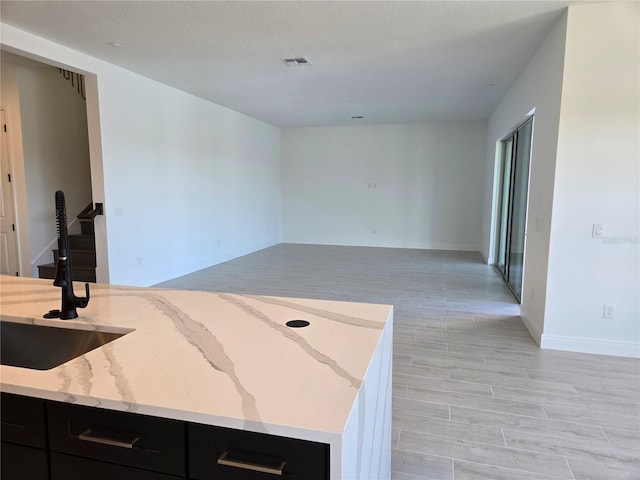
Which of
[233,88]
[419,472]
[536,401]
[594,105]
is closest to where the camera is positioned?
[419,472]

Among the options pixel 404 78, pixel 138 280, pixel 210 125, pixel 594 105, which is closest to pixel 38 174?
pixel 138 280

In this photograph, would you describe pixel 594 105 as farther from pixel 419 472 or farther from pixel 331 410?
pixel 331 410

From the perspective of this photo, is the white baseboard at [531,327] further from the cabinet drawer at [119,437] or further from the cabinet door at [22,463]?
the cabinet door at [22,463]

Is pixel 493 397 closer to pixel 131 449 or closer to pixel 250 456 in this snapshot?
pixel 250 456

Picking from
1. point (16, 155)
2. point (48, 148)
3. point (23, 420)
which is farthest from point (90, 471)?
point (48, 148)

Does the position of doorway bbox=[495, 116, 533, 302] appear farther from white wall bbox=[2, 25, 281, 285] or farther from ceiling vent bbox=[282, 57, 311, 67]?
white wall bbox=[2, 25, 281, 285]

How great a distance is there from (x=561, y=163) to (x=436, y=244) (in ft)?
19.9

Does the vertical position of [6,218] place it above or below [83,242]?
above

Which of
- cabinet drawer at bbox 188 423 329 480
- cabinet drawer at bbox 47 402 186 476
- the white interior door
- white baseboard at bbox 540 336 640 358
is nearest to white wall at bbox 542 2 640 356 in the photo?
white baseboard at bbox 540 336 640 358

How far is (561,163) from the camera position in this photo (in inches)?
132

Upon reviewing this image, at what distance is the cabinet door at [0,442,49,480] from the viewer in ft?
3.63

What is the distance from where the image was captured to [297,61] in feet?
15.1

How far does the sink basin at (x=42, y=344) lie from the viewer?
1.53 meters

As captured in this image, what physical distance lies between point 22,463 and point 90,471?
0.80 ft
